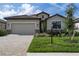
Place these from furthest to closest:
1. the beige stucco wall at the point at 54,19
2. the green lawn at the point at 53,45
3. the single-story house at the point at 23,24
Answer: the single-story house at the point at 23,24 < the beige stucco wall at the point at 54,19 < the green lawn at the point at 53,45

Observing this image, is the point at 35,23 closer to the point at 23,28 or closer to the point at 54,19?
the point at 23,28

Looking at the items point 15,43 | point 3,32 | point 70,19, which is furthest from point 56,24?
point 3,32

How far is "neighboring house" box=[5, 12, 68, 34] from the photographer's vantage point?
12.1 metres

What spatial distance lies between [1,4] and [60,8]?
322cm

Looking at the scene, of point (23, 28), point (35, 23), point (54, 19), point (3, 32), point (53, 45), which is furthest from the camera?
point (23, 28)

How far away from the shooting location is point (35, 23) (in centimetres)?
1254

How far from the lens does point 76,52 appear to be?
10672 millimetres

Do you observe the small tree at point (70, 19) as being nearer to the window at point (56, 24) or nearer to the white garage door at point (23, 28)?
the window at point (56, 24)

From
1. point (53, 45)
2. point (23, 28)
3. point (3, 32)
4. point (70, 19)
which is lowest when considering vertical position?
point (53, 45)

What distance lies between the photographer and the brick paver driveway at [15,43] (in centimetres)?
1112

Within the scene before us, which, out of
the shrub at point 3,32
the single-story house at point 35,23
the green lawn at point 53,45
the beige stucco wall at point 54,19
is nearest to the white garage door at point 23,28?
the single-story house at point 35,23

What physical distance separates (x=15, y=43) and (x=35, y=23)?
1615mm

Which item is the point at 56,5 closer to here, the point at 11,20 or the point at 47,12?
the point at 47,12

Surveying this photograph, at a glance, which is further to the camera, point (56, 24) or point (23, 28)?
point (23, 28)
